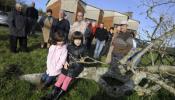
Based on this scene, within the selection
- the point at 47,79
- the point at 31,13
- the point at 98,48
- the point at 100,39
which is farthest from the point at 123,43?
the point at 31,13

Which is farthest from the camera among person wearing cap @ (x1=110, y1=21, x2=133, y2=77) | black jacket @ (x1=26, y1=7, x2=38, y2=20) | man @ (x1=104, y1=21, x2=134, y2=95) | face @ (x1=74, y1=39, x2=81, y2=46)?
black jacket @ (x1=26, y1=7, x2=38, y2=20)

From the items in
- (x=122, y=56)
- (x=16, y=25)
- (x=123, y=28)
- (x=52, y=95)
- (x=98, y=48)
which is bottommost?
(x=98, y=48)

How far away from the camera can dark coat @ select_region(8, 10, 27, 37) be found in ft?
38.1

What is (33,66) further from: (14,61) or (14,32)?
(14,32)

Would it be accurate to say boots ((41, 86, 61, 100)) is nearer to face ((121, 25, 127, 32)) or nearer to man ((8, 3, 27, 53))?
face ((121, 25, 127, 32))

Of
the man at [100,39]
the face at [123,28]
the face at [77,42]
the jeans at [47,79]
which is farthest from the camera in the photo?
the man at [100,39]

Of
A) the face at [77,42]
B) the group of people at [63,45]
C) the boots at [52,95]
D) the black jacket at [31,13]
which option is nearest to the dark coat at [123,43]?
the group of people at [63,45]

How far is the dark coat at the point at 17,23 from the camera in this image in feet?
38.1

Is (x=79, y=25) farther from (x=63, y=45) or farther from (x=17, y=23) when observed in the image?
(x=63, y=45)

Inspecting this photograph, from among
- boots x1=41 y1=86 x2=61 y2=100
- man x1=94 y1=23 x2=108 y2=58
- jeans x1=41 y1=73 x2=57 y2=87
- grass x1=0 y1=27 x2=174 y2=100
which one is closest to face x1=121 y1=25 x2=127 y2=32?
grass x1=0 y1=27 x2=174 y2=100

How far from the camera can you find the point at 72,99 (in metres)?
7.07

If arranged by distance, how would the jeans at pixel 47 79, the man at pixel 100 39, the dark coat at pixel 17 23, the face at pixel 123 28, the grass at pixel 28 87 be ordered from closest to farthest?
the grass at pixel 28 87 → the jeans at pixel 47 79 → the face at pixel 123 28 → the dark coat at pixel 17 23 → the man at pixel 100 39

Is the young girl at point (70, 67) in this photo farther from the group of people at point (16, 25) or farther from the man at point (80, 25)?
the group of people at point (16, 25)

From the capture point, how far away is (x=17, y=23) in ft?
38.7
